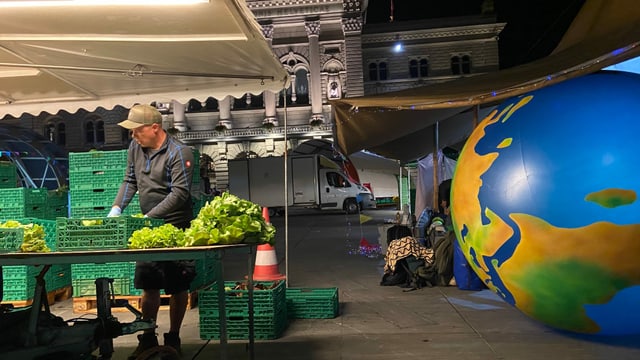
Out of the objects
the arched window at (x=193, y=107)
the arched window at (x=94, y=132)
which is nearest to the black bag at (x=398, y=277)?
the arched window at (x=193, y=107)

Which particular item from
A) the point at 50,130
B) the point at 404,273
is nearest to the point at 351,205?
the point at 404,273

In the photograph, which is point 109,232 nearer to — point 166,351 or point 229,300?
point 166,351

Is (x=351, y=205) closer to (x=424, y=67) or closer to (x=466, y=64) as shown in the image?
(x=424, y=67)

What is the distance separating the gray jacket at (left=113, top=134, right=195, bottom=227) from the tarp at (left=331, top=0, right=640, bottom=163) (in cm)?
269

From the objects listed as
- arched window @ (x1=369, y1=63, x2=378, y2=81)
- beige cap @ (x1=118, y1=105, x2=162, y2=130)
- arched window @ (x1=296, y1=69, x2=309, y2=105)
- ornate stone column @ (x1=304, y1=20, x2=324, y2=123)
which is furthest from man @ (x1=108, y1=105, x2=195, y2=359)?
arched window @ (x1=369, y1=63, x2=378, y2=81)

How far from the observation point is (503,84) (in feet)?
15.4

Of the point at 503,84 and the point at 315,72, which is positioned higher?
the point at 315,72

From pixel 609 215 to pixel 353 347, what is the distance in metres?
2.61

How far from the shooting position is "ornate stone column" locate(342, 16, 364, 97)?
32688 millimetres

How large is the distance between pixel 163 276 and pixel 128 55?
2.55 metres

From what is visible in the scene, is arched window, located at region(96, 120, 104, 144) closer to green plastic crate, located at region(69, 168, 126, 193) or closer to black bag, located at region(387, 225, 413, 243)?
green plastic crate, located at region(69, 168, 126, 193)

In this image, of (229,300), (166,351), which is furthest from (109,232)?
(229,300)

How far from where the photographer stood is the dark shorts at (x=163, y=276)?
381 centimetres

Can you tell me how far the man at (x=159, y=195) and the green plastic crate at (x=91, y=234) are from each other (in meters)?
0.71
